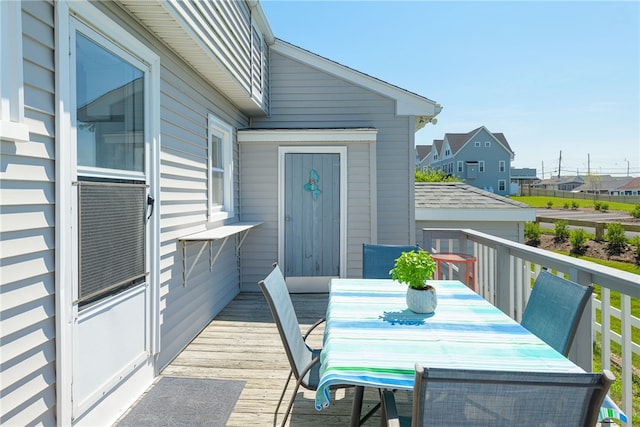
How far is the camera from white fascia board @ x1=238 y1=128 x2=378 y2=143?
529 cm

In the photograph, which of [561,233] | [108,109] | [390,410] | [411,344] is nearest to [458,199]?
[411,344]

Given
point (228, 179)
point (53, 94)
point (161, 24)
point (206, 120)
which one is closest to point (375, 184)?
point (228, 179)

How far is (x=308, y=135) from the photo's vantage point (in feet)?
17.6

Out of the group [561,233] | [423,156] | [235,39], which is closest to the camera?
[235,39]

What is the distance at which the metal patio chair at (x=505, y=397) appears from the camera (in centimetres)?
92

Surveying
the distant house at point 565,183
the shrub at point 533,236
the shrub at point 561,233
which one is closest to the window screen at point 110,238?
the shrub at point 533,236

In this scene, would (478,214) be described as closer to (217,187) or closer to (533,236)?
(217,187)

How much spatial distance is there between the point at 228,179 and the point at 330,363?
13.1 ft

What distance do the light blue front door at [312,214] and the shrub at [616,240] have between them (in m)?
11.1

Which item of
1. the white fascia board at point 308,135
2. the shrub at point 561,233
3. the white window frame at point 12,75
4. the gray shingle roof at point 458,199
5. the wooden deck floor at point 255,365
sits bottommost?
the wooden deck floor at point 255,365

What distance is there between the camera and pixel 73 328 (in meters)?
1.92

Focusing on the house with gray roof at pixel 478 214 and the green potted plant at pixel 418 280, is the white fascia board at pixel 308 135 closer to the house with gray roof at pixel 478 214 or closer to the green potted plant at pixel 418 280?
the house with gray roof at pixel 478 214

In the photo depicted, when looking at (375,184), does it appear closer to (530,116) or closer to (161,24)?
(161,24)

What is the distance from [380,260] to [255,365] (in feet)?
4.62
